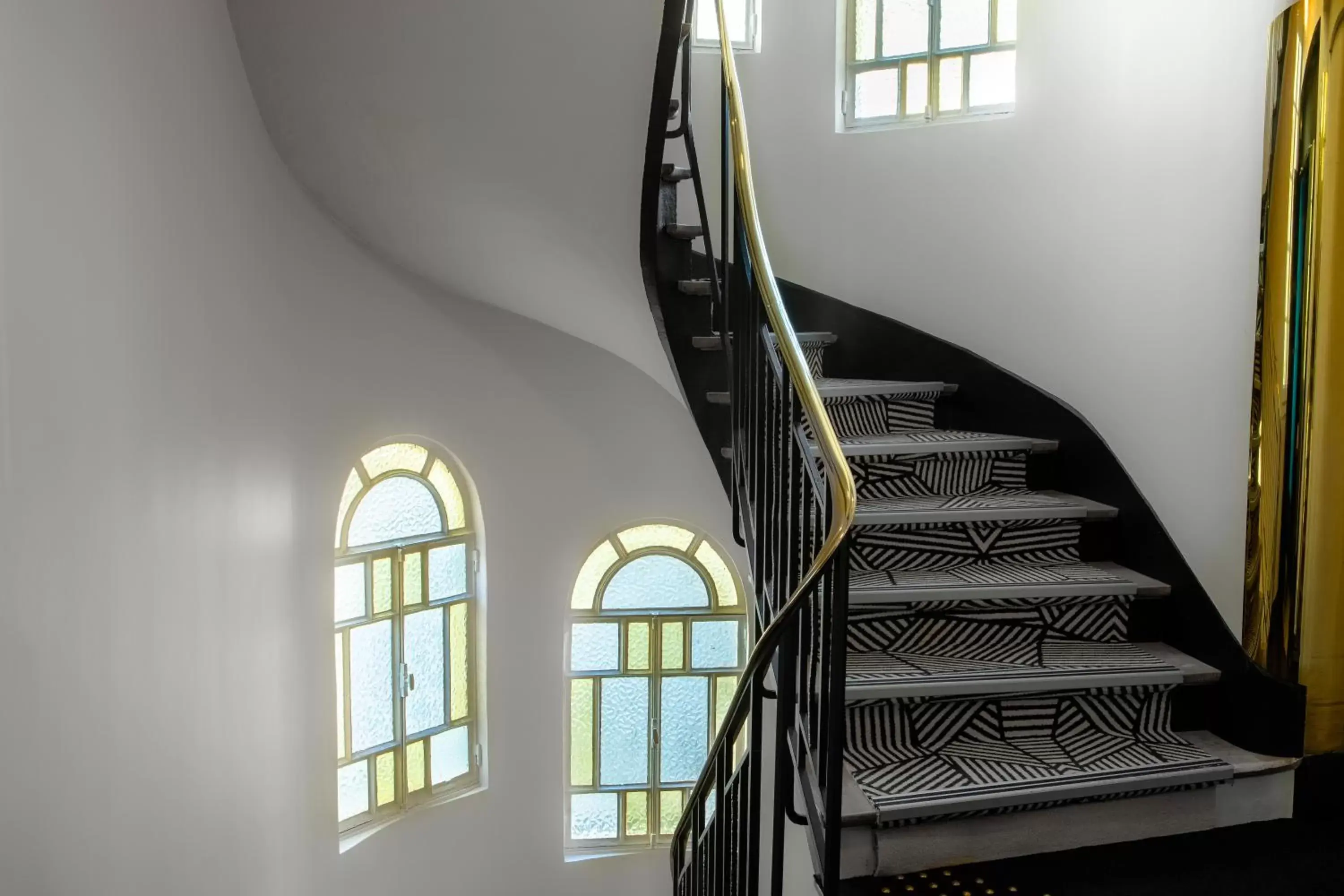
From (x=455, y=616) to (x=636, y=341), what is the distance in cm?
204

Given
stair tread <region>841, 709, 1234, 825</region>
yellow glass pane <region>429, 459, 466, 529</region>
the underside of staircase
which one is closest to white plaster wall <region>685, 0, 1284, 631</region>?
the underside of staircase

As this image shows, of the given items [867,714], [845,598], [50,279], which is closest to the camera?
[845,598]

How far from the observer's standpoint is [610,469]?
17.4 feet

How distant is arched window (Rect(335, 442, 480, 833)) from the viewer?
15.6 feet

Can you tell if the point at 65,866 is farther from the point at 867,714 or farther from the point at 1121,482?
the point at 1121,482

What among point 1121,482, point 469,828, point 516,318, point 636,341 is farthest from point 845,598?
point 469,828

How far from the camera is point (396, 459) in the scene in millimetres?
4867

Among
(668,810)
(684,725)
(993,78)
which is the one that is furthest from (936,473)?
(668,810)

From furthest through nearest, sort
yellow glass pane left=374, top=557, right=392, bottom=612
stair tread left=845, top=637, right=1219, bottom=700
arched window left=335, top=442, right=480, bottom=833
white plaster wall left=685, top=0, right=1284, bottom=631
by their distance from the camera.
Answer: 1. yellow glass pane left=374, top=557, right=392, bottom=612
2. arched window left=335, top=442, right=480, bottom=833
3. white plaster wall left=685, top=0, right=1284, bottom=631
4. stair tread left=845, top=637, right=1219, bottom=700

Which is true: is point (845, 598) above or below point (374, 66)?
below

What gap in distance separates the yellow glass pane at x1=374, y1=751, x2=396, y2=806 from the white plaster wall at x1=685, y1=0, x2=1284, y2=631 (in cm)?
297

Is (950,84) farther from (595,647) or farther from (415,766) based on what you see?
(415,766)

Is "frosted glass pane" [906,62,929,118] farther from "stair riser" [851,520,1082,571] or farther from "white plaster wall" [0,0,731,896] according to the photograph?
"stair riser" [851,520,1082,571]

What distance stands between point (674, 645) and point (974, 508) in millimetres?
3067
